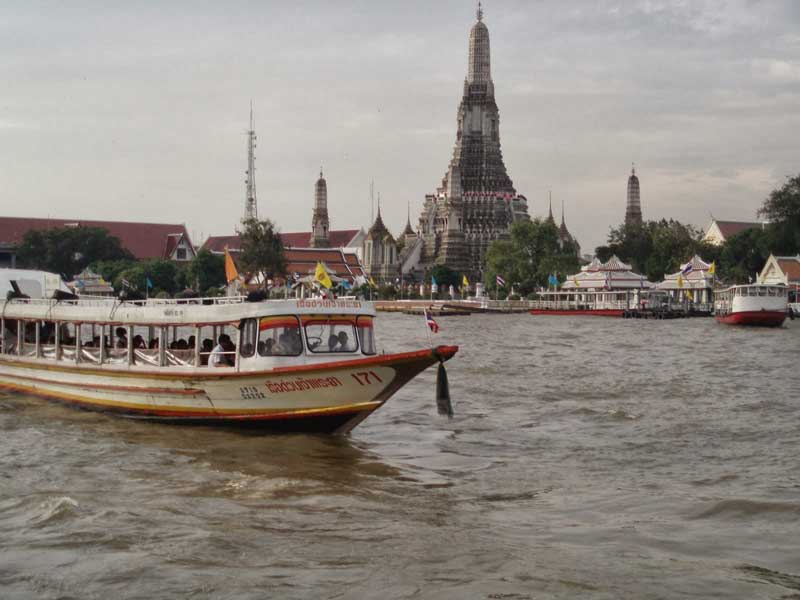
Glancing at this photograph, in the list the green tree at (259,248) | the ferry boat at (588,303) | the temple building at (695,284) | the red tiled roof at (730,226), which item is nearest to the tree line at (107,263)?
the green tree at (259,248)

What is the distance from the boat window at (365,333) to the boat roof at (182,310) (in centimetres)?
11

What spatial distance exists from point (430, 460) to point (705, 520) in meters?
4.28

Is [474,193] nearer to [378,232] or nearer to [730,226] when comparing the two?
[378,232]

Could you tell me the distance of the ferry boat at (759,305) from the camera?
53812 millimetres

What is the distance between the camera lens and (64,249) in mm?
90875

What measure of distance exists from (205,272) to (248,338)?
73584 mm

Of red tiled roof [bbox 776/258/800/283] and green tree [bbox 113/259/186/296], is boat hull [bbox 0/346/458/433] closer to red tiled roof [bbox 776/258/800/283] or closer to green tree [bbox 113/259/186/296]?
red tiled roof [bbox 776/258/800/283]

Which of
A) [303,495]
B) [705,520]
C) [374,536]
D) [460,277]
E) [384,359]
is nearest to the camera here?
[374,536]

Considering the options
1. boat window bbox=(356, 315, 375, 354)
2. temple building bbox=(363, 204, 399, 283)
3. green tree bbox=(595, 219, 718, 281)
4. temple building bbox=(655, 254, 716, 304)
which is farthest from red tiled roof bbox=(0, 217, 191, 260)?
boat window bbox=(356, 315, 375, 354)

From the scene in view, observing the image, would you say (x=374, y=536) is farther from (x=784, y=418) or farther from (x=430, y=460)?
(x=784, y=418)

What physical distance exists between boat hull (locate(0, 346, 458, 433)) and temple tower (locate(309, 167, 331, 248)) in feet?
390

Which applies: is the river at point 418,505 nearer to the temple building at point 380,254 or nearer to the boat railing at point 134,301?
the boat railing at point 134,301

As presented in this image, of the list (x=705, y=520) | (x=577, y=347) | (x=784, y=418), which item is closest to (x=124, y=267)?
(x=577, y=347)

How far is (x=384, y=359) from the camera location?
1351cm
